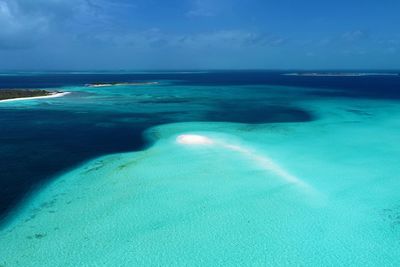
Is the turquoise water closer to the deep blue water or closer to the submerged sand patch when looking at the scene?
the submerged sand patch

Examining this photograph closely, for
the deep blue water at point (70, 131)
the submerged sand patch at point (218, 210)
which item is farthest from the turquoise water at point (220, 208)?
the deep blue water at point (70, 131)

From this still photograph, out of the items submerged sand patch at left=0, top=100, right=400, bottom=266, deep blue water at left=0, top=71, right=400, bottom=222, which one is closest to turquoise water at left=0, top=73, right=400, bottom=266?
submerged sand patch at left=0, top=100, right=400, bottom=266

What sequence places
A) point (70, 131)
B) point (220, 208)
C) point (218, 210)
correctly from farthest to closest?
1. point (70, 131)
2. point (220, 208)
3. point (218, 210)

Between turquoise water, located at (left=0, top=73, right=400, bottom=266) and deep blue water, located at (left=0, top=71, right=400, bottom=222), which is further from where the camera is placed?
deep blue water, located at (left=0, top=71, right=400, bottom=222)

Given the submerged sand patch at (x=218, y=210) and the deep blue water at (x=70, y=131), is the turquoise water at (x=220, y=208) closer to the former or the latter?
the submerged sand patch at (x=218, y=210)

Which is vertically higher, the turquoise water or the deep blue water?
the deep blue water

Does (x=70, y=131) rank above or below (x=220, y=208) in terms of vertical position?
above

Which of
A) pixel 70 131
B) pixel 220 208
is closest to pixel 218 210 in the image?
pixel 220 208

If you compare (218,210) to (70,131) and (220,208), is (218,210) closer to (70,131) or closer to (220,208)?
(220,208)

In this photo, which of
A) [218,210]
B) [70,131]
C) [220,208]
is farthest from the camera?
[70,131]

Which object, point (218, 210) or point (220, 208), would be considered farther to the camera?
point (220, 208)
